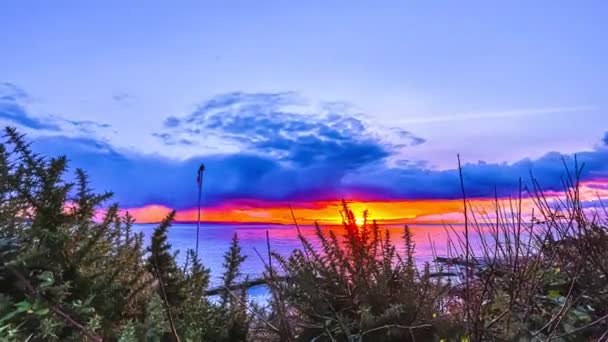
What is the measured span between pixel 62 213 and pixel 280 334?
988 millimetres

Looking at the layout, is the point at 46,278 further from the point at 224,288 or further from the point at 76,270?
the point at 224,288

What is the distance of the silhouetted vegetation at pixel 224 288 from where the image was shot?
1.98m

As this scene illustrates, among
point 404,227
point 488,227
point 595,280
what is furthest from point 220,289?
point 595,280

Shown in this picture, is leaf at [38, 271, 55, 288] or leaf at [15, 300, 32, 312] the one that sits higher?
leaf at [38, 271, 55, 288]

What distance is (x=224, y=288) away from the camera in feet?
8.55

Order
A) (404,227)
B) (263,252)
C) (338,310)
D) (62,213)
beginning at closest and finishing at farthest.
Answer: (62,213) → (338,310) → (404,227) → (263,252)

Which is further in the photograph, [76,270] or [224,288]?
[224,288]

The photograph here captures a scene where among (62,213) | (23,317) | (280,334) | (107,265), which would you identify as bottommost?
(280,334)

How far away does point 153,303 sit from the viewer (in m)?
1.90

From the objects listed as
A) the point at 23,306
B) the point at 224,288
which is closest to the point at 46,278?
the point at 23,306

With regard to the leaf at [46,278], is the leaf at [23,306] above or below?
below

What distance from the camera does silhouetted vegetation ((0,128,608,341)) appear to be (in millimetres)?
1981

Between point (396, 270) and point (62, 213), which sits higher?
point (62, 213)

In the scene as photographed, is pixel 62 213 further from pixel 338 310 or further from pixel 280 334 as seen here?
pixel 338 310
